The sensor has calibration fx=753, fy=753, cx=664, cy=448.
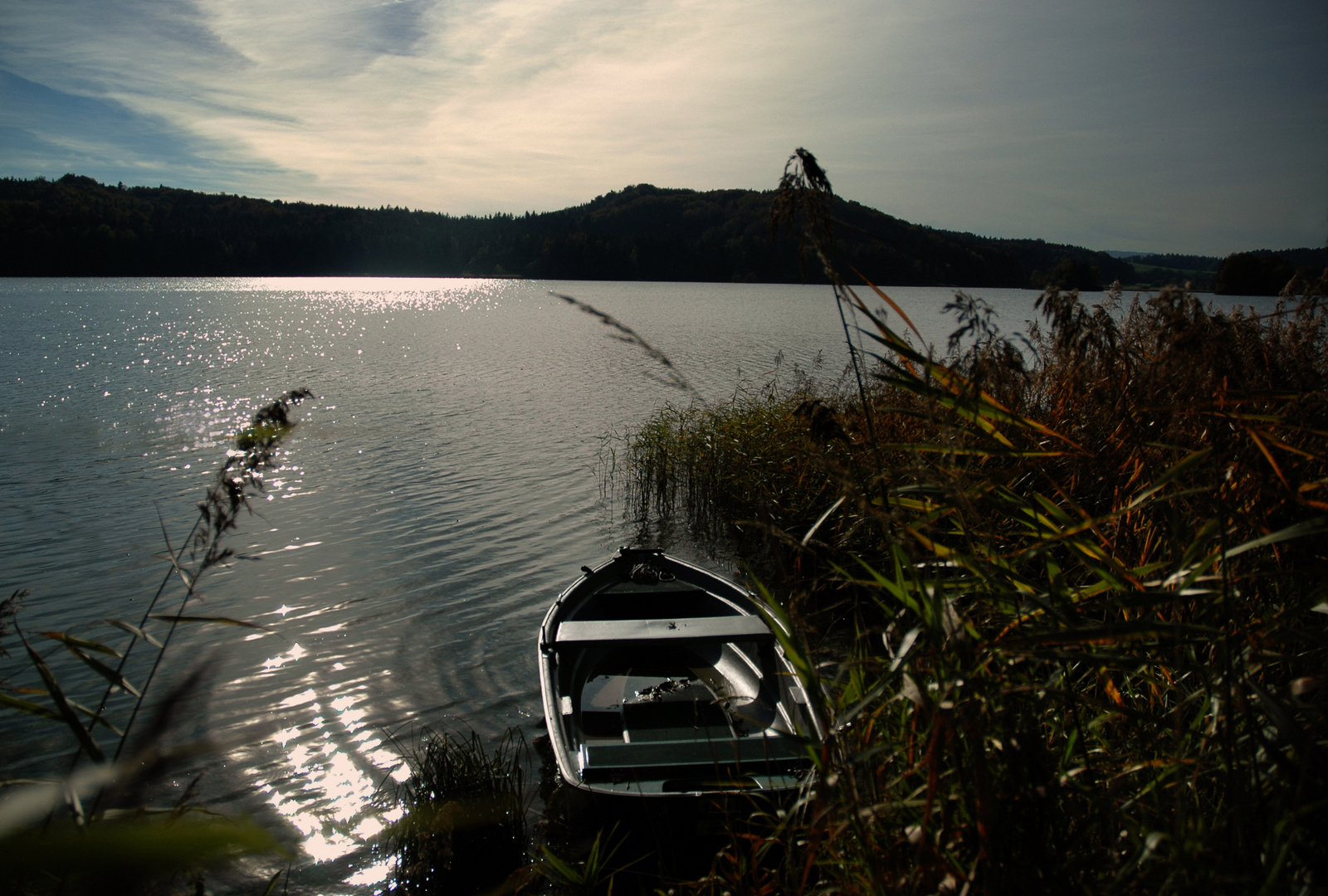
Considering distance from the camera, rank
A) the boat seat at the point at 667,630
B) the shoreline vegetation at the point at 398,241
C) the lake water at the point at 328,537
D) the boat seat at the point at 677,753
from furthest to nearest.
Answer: the shoreline vegetation at the point at 398,241
the lake water at the point at 328,537
the boat seat at the point at 667,630
the boat seat at the point at 677,753

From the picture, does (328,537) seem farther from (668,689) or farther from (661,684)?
(668,689)

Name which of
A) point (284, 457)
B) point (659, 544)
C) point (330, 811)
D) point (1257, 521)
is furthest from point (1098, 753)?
point (284, 457)

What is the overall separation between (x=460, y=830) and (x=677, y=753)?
53.4 inches

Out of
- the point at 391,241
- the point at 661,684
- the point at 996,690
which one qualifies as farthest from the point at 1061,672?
the point at 391,241

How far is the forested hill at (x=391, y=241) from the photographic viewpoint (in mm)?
82000

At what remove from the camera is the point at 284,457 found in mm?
13766

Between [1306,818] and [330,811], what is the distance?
5346mm

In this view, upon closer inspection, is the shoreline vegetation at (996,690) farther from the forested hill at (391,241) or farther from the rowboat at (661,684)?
the forested hill at (391,241)

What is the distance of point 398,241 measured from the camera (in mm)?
122188

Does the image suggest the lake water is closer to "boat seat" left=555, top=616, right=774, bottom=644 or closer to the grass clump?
the grass clump

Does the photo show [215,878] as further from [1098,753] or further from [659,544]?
[659,544]

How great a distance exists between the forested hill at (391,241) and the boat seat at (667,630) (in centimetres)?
5897

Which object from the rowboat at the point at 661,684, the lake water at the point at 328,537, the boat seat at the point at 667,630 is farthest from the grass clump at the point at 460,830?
the boat seat at the point at 667,630

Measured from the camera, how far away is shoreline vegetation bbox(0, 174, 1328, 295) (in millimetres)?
81188
